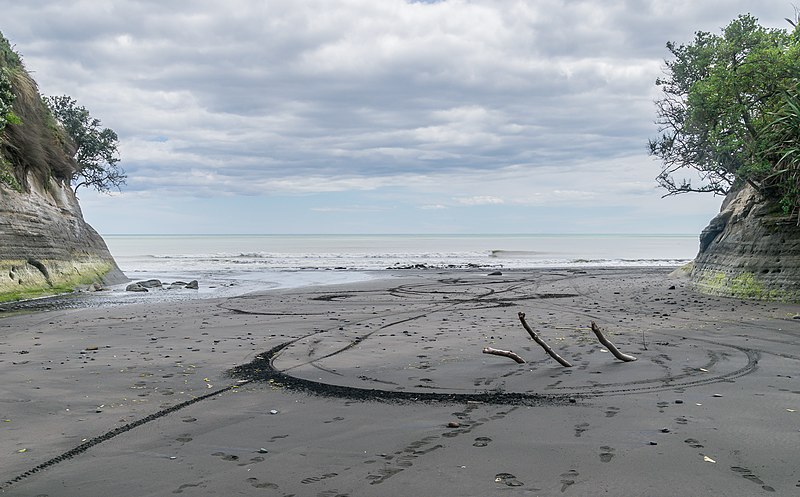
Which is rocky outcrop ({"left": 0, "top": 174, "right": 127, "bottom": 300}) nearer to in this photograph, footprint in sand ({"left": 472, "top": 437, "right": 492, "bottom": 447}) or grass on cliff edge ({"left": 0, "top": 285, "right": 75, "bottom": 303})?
grass on cliff edge ({"left": 0, "top": 285, "right": 75, "bottom": 303})

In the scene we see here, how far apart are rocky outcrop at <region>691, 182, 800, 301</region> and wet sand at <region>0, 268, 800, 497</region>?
3.67 meters

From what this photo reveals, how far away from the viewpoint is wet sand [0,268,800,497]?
4.13m

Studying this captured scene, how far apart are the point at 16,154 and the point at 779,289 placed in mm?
22523

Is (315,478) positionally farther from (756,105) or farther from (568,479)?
(756,105)

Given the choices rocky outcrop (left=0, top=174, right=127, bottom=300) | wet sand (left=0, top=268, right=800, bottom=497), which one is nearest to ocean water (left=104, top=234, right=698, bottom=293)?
rocky outcrop (left=0, top=174, right=127, bottom=300)

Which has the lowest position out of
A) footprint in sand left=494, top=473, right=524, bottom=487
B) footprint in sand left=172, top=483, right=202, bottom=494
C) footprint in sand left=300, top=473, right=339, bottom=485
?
footprint in sand left=172, top=483, right=202, bottom=494

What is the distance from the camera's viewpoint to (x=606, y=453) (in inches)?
178

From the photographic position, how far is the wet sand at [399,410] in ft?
13.6

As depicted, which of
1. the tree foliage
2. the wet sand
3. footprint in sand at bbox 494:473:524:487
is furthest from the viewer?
the tree foliage

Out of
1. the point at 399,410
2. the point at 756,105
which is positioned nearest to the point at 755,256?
the point at 756,105

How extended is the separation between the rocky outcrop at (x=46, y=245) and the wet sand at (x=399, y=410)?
7911mm

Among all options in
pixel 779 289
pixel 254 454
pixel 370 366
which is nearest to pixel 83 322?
pixel 370 366

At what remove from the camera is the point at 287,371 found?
7730 millimetres

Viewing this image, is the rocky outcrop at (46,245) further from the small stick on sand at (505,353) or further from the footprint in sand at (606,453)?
the footprint in sand at (606,453)
